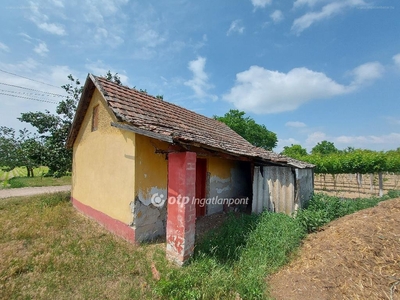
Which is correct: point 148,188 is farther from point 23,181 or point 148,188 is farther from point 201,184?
point 23,181

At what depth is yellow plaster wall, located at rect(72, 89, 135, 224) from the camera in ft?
17.0

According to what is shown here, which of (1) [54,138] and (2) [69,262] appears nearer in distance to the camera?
(2) [69,262]

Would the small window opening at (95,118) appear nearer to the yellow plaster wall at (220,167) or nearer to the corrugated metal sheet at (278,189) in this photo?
the yellow plaster wall at (220,167)

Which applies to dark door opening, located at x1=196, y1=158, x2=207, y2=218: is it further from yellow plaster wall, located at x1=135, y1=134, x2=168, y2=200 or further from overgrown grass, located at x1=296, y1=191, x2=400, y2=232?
overgrown grass, located at x1=296, y1=191, x2=400, y2=232

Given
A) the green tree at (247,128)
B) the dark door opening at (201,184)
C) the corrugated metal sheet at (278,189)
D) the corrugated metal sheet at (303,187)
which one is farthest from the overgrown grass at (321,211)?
the green tree at (247,128)

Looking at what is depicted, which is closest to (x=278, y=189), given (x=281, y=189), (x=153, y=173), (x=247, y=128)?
(x=281, y=189)

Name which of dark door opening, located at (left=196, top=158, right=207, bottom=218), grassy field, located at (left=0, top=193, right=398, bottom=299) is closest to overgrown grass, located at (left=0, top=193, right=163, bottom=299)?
grassy field, located at (left=0, top=193, right=398, bottom=299)

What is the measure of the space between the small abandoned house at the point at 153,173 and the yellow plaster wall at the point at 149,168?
3 centimetres

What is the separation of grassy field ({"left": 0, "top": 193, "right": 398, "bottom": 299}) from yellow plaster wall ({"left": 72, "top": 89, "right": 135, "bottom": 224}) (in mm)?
867

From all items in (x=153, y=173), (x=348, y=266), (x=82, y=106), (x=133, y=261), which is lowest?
(x=133, y=261)

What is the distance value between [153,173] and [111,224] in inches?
83.2

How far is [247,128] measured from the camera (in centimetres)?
3177

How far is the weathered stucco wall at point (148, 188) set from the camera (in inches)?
197

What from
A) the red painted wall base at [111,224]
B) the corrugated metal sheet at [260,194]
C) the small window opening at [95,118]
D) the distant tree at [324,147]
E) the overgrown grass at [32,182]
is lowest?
the overgrown grass at [32,182]
